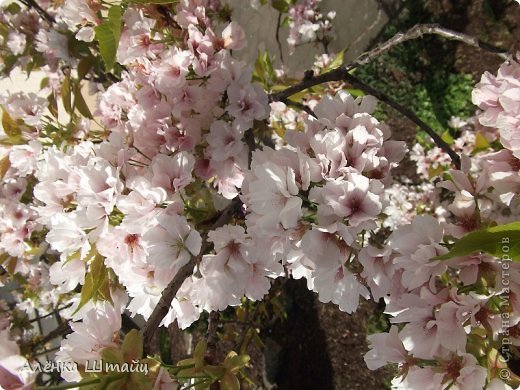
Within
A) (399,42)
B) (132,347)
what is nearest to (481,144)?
(399,42)

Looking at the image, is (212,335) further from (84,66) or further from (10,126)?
(84,66)

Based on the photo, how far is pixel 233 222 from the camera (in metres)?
0.98

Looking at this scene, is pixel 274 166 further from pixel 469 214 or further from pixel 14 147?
pixel 14 147

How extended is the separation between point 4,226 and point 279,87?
0.82 m

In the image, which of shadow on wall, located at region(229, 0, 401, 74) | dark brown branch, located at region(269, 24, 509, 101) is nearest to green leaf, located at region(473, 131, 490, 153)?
dark brown branch, located at region(269, 24, 509, 101)

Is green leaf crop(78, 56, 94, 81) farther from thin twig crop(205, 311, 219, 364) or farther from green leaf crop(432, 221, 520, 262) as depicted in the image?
green leaf crop(432, 221, 520, 262)

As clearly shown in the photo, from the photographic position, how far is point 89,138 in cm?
105

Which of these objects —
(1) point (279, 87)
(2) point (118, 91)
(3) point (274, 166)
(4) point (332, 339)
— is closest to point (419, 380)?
(3) point (274, 166)

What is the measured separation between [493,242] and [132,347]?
47 centimetres

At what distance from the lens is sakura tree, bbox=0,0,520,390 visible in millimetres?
640

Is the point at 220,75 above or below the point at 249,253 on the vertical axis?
above

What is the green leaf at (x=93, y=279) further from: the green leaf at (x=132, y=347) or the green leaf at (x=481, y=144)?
the green leaf at (x=481, y=144)

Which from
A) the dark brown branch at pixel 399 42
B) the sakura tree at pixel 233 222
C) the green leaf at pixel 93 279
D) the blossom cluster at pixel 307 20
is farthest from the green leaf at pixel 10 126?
the blossom cluster at pixel 307 20

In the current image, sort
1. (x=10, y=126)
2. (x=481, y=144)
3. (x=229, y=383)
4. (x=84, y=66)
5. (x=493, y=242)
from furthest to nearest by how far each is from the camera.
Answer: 1. (x=481, y=144)
2. (x=84, y=66)
3. (x=10, y=126)
4. (x=229, y=383)
5. (x=493, y=242)
